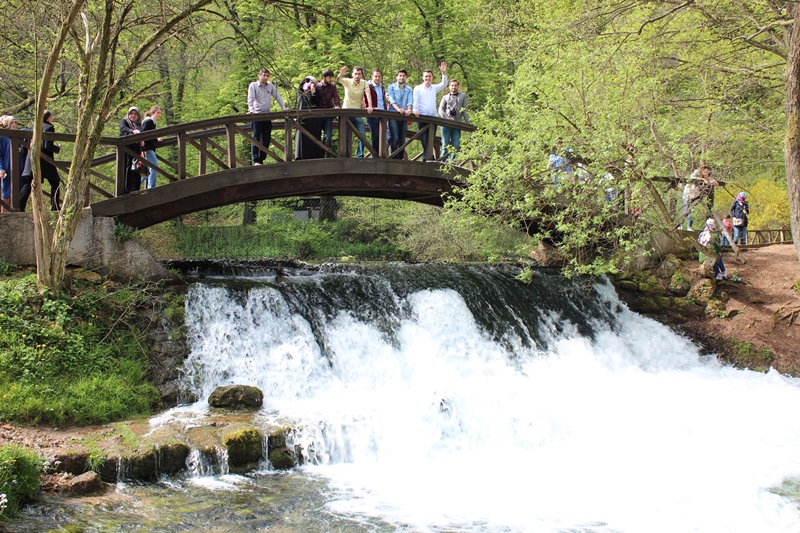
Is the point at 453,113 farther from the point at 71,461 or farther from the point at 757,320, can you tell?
the point at 71,461

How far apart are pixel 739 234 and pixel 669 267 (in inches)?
131

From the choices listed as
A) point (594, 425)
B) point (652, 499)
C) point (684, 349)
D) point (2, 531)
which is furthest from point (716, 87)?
point (2, 531)

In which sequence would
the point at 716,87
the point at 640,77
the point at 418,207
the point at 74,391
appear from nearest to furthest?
the point at 74,391, the point at 640,77, the point at 716,87, the point at 418,207

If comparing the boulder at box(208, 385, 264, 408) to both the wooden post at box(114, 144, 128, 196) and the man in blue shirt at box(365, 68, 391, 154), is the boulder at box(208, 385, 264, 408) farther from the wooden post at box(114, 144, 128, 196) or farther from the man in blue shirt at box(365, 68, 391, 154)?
the man in blue shirt at box(365, 68, 391, 154)

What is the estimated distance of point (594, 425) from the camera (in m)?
9.89

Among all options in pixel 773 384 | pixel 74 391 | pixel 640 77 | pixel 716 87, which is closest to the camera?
pixel 74 391

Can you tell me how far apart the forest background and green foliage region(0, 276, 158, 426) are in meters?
2.83

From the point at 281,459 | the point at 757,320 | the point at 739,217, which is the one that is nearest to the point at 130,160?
the point at 281,459

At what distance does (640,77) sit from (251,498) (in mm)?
12670

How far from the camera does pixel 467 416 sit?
9438 mm

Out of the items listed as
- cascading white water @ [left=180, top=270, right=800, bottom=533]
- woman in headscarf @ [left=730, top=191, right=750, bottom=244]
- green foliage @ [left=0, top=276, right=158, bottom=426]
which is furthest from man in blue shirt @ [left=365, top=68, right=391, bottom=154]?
woman in headscarf @ [left=730, top=191, right=750, bottom=244]

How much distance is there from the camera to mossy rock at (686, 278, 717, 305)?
15234 mm

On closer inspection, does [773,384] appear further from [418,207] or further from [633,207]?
[418,207]

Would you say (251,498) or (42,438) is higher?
(42,438)
